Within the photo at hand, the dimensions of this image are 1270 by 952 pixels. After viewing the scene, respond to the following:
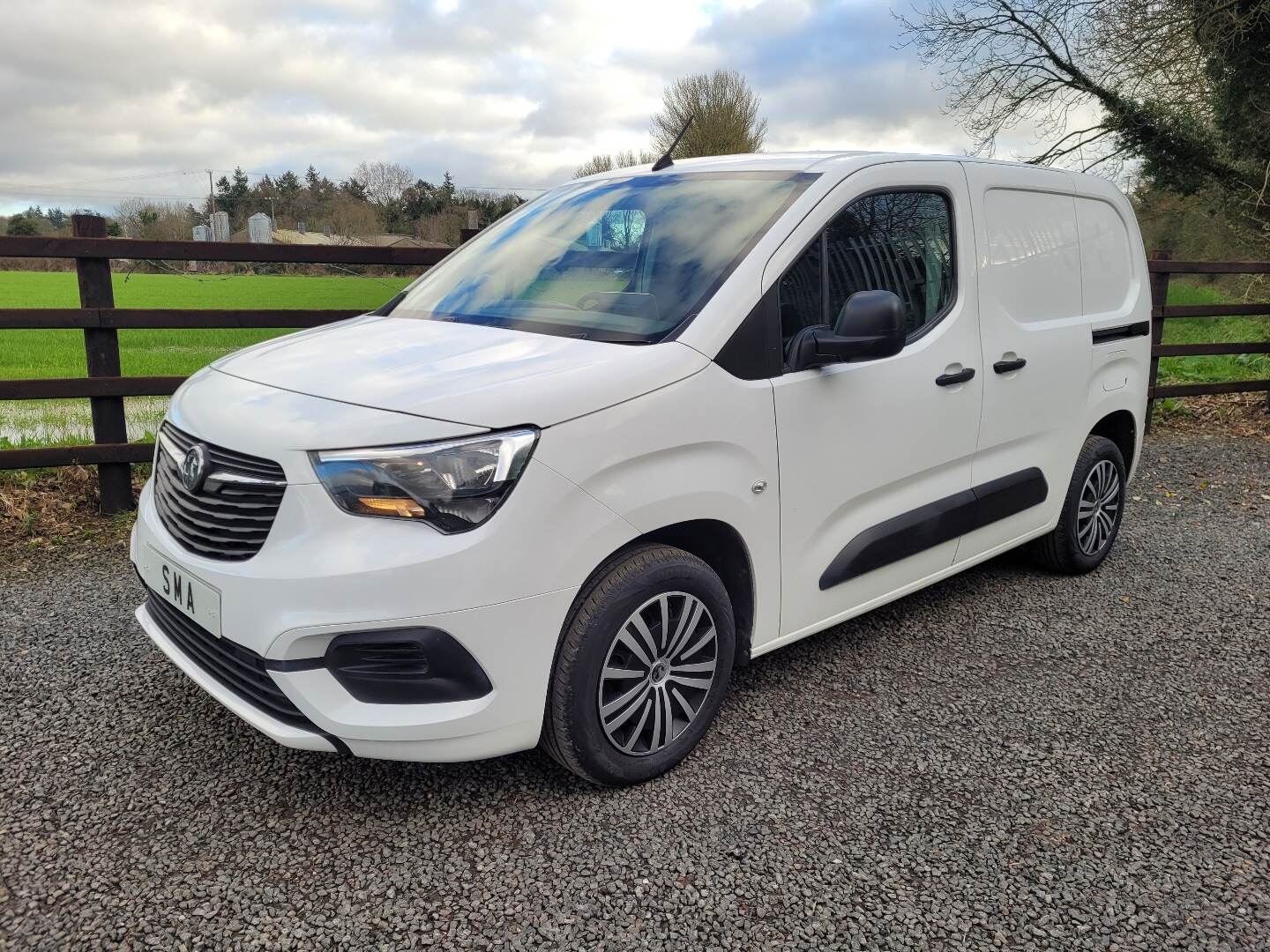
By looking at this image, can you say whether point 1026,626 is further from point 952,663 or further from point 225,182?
point 225,182

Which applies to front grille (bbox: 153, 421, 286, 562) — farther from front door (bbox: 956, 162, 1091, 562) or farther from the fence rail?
the fence rail

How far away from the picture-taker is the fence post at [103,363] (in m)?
5.04

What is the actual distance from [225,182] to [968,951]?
61356mm

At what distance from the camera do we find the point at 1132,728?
3.17m

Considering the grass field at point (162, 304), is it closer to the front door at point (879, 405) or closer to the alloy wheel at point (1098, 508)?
the front door at point (879, 405)

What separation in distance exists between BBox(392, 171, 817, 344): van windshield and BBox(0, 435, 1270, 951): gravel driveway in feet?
4.62

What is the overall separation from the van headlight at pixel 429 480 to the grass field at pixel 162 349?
419 cm

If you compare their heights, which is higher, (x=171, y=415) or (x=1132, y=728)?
(x=171, y=415)

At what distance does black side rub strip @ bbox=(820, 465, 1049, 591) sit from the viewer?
3.21m

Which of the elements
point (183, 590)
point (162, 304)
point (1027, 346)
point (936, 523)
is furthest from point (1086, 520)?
point (162, 304)

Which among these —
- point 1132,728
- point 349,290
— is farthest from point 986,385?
point 349,290

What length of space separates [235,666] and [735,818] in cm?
143

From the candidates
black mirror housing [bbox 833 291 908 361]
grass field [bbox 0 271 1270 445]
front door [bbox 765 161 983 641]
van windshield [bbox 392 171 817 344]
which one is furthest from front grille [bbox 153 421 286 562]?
grass field [bbox 0 271 1270 445]

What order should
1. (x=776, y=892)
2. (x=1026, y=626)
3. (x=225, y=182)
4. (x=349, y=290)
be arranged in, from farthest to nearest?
1. (x=225, y=182)
2. (x=349, y=290)
3. (x=1026, y=626)
4. (x=776, y=892)
